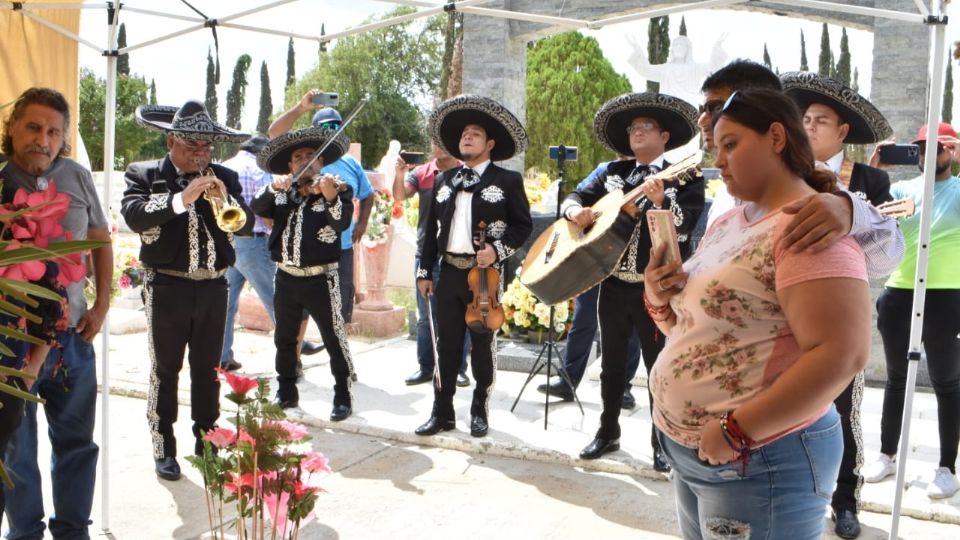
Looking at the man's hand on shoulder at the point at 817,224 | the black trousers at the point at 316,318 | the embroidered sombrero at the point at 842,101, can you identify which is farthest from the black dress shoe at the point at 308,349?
the man's hand on shoulder at the point at 817,224

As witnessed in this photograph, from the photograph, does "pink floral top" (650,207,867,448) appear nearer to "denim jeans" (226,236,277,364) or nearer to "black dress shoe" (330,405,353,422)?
"black dress shoe" (330,405,353,422)

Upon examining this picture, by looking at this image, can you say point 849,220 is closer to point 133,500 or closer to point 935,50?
point 935,50

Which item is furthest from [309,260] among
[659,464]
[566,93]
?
[566,93]

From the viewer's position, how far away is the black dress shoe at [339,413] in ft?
20.6

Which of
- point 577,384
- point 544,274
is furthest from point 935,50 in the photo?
point 577,384

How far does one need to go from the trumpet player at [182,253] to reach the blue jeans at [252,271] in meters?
2.30

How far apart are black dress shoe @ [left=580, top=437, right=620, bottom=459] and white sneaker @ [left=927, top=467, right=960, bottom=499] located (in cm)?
174

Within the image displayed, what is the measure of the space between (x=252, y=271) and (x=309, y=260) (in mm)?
1626

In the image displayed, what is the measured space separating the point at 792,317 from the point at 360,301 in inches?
331

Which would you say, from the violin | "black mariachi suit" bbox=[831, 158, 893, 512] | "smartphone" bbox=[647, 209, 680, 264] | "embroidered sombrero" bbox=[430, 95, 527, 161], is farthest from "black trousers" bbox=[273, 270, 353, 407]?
"smartphone" bbox=[647, 209, 680, 264]

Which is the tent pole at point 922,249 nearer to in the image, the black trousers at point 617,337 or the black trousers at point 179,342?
the black trousers at point 617,337

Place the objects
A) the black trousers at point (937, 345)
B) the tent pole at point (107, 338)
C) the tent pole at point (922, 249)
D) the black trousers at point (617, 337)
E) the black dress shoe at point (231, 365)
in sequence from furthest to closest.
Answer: the black dress shoe at point (231, 365) → the black trousers at point (617, 337) → the black trousers at point (937, 345) → the tent pole at point (107, 338) → the tent pole at point (922, 249)

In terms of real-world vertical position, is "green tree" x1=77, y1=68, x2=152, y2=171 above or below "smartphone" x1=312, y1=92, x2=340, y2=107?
above

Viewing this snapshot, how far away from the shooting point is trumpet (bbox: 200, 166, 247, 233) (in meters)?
4.74
